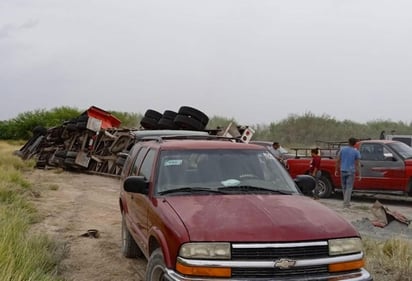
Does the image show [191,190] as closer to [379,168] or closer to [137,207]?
[137,207]

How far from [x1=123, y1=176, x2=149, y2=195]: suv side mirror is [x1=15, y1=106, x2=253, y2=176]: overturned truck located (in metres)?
11.4

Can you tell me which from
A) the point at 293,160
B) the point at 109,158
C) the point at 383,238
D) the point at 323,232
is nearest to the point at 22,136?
the point at 109,158

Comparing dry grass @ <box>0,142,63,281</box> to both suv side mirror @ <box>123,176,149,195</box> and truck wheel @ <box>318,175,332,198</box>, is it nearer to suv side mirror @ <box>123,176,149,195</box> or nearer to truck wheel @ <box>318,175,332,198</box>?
suv side mirror @ <box>123,176,149,195</box>

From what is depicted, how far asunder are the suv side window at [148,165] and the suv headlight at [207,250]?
5.97 feet

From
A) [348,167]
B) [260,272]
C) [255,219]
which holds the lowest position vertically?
[260,272]

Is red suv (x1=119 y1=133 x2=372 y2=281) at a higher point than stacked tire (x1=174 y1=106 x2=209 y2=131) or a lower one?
lower

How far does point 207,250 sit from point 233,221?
383 mm

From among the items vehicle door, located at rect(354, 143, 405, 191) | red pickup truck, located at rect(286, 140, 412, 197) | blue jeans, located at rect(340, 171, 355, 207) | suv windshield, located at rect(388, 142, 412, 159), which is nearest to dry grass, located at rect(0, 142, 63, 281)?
blue jeans, located at rect(340, 171, 355, 207)

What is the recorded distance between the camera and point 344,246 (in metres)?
4.57

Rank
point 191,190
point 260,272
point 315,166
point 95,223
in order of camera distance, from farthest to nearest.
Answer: point 315,166 < point 95,223 < point 191,190 < point 260,272

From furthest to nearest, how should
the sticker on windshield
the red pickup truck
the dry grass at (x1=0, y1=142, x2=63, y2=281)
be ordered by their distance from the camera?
the red pickup truck, the sticker on windshield, the dry grass at (x1=0, y1=142, x2=63, y2=281)

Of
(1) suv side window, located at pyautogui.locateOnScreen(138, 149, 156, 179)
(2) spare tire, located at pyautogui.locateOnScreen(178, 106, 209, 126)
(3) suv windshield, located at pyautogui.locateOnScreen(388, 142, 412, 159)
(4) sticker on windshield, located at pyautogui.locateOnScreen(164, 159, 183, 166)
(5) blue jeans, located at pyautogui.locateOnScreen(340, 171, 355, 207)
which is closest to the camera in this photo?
(4) sticker on windshield, located at pyautogui.locateOnScreen(164, 159, 183, 166)

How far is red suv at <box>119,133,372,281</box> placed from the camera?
4281 millimetres

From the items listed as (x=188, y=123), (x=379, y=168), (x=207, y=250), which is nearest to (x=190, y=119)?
(x=188, y=123)
